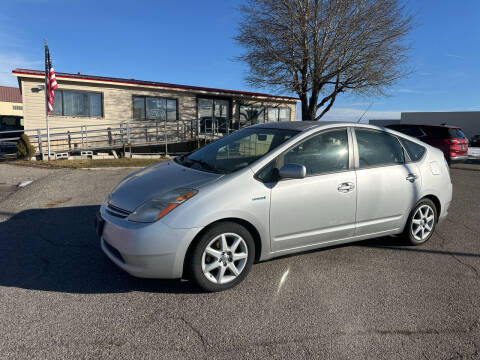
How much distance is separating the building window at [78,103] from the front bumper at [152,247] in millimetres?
14285

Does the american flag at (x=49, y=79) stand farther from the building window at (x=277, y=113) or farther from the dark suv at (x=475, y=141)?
the dark suv at (x=475, y=141)

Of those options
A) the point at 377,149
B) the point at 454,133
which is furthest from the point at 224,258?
the point at 454,133

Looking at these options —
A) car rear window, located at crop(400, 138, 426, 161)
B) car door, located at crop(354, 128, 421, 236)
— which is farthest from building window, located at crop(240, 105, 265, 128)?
car door, located at crop(354, 128, 421, 236)

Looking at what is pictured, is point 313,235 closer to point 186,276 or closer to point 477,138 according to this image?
point 186,276

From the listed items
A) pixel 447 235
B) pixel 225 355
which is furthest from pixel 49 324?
pixel 447 235

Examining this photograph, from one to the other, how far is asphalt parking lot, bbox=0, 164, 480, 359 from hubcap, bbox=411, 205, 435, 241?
0.59 ft

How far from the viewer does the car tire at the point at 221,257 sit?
10.4 feet

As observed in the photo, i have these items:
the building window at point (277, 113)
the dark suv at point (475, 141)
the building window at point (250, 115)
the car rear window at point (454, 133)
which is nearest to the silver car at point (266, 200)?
the car rear window at point (454, 133)

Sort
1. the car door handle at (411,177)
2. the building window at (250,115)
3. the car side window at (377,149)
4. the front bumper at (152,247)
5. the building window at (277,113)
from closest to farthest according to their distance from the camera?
the front bumper at (152,247) → the car side window at (377,149) → the car door handle at (411,177) → the building window at (250,115) → the building window at (277,113)

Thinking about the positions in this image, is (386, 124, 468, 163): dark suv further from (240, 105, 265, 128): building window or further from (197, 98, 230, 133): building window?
(197, 98, 230, 133): building window

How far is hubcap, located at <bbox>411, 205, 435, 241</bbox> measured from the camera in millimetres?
4582

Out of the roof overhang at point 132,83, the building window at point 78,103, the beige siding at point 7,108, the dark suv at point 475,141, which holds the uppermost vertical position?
the beige siding at point 7,108

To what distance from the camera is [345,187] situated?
12.7 feet

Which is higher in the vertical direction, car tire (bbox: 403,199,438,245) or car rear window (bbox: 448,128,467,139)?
car rear window (bbox: 448,128,467,139)
